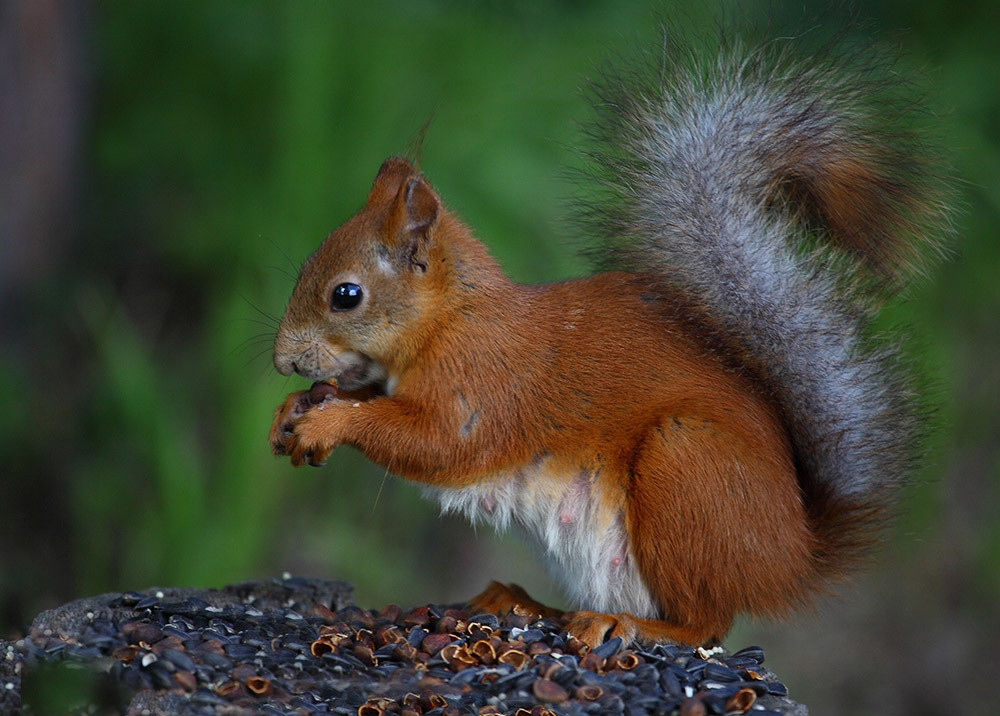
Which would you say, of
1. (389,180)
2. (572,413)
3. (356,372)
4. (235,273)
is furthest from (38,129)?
(572,413)

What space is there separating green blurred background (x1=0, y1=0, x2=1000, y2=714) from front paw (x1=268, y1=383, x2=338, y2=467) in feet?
4.31

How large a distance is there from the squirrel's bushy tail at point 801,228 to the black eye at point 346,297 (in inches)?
22.5

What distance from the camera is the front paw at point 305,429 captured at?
209 cm

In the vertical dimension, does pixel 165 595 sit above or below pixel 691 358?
below

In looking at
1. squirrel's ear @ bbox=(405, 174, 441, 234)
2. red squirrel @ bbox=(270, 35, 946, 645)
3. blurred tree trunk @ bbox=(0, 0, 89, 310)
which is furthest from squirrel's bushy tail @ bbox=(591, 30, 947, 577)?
blurred tree trunk @ bbox=(0, 0, 89, 310)

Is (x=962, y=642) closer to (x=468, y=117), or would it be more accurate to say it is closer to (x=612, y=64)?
(x=468, y=117)

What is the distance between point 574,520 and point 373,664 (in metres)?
0.47

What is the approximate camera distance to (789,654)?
16.3 feet

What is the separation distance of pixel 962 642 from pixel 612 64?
334 centimetres

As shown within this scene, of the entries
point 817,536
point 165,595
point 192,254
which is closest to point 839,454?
point 817,536

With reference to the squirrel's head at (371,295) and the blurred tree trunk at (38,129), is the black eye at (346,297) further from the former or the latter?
the blurred tree trunk at (38,129)

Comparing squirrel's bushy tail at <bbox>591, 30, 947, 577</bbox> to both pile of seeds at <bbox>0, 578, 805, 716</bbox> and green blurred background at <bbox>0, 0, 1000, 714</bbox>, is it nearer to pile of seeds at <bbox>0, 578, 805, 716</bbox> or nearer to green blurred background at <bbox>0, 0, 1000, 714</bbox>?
pile of seeds at <bbox>0, 578, 805, 716</bbox>

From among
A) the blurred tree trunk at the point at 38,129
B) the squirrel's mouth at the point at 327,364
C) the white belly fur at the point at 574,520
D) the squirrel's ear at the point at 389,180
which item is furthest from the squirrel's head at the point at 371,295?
the blurred tree trunk at the point at 38,129

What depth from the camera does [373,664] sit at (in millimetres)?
1905
